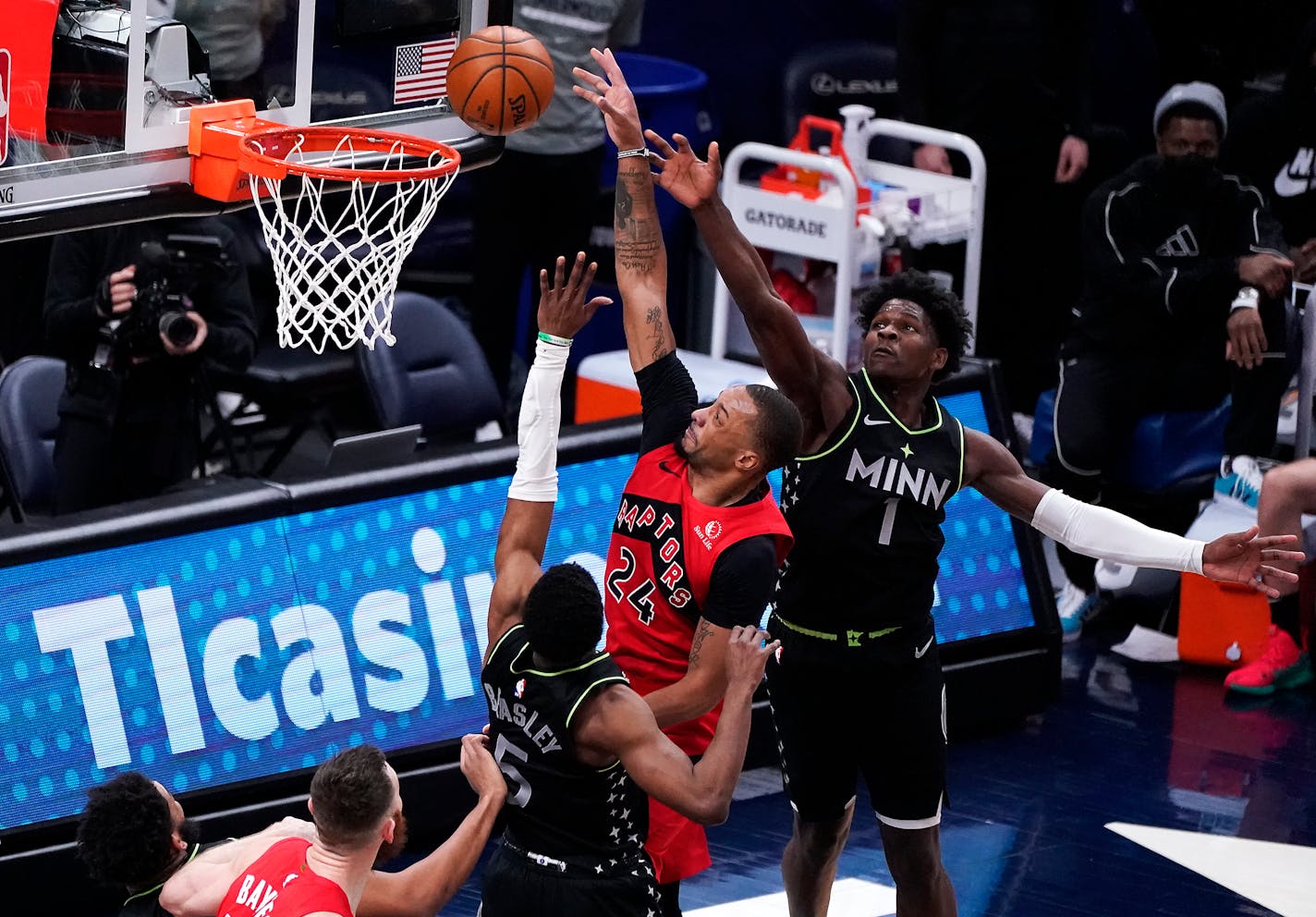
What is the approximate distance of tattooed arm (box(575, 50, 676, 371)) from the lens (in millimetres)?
5316

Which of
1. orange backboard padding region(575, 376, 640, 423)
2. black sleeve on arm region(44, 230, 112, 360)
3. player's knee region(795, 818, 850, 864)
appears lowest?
player's knee region(795, 818, 850, 864)

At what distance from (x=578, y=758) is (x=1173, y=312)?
5345 mm

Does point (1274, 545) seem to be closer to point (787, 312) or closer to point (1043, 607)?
point (787, 312)

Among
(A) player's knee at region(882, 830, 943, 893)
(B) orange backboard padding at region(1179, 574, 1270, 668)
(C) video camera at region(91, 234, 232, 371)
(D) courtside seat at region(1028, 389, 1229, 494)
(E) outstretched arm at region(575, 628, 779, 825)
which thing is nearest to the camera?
(E) outstretched arm at region(575, 628, 779, 825)

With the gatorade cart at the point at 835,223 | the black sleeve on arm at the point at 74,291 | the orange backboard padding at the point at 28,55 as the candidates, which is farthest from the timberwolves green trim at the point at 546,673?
the gatorade cart at the point at 835,223

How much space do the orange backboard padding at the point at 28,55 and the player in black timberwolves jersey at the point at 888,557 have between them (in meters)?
1.73

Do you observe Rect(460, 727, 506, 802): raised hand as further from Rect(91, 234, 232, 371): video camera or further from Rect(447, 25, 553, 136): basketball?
Rect(91, 234, 232, 371): video camera

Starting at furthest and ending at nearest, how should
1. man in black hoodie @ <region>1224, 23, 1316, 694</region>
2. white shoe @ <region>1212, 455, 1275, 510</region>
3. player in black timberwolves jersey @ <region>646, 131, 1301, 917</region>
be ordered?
man in black hoodie @ <region>1224, 23, 1316, 694</region>, white shoe @ <region>1212, 455, 1275, 510</region>, player in black timberwolves jersey @ <region>646, 131, 1301, 917</region>

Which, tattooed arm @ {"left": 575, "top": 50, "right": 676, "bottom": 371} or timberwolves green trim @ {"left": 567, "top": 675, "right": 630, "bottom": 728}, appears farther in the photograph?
tattooed arm @ {"left": 575, "top": 50, "right": 676, "bottom": 371}

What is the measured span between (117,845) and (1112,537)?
Answer: 2.86 meters

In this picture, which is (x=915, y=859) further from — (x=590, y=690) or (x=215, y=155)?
(x=215, y=155)

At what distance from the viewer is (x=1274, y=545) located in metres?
5.60

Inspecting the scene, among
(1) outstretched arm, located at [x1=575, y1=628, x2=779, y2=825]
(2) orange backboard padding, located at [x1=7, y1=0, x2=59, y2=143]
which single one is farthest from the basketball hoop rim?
(1) outstretched arm, located at [x1=575, y1=628, x2=779, y2=825]

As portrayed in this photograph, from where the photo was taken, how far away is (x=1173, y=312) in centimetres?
909
